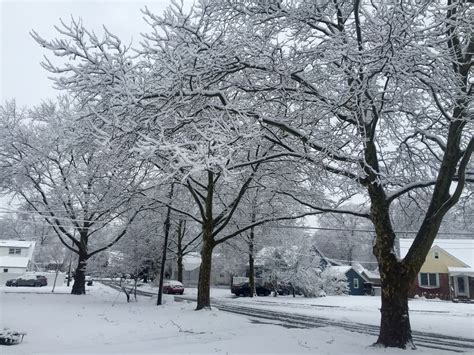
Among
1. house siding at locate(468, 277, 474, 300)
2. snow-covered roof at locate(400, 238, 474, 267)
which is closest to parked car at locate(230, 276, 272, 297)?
snow-covered roof at locate(400, 238, 474, 267)

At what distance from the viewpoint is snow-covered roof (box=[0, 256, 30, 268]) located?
180 ft

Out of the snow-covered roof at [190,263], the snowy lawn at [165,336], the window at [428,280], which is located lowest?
the snowy lawn at [165,336]

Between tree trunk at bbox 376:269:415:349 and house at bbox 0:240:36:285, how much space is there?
5086 centimetres

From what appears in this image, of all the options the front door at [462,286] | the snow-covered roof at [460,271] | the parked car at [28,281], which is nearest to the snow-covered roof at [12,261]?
the parked car at [28,281]

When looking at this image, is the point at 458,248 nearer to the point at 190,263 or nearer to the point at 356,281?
the point at 356,281

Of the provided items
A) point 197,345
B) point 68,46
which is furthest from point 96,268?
point 68,46

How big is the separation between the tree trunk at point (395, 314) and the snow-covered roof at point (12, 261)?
5568 centimetres

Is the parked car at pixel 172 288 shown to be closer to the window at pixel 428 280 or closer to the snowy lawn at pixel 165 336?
the snowy lawn at pixel 165 336

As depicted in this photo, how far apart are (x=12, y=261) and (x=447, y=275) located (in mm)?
52286

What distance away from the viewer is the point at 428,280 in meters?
41.5

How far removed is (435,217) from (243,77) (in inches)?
229

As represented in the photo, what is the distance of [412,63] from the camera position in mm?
7816

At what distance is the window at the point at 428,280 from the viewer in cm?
4122

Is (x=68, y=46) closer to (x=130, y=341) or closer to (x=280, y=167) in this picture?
(x=130, y=341)
